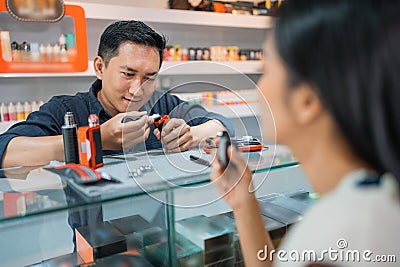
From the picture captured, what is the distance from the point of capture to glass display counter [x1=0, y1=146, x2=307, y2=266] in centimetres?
67

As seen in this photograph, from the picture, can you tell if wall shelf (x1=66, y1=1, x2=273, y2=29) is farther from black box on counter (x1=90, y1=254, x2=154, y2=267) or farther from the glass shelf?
black box on counter (x1=90, y1=254, x2=154, y2=267)

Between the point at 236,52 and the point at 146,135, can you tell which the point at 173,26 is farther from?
the point at 146,135

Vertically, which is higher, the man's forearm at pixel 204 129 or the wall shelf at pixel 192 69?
the wall shelf at pixel 192 69

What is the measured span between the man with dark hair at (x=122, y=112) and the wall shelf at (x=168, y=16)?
895 millimetres

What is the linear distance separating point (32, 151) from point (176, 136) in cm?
50

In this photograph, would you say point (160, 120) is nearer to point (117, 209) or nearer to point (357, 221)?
point (117, 209)

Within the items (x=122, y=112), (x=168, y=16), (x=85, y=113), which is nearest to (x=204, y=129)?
(x=122, y=112)

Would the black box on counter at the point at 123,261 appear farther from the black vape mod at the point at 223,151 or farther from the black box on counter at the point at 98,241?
the black vape mod at the point at 223,151

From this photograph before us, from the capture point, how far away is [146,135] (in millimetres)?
927

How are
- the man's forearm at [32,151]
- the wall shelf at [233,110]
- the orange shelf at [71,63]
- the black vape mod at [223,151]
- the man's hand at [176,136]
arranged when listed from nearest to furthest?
the black vape mod at [223,151]
the wall shelf at [233,110]
the man's hand at [176,136]
the man's forearm at [32,151]
the orange shelf at [71,63]

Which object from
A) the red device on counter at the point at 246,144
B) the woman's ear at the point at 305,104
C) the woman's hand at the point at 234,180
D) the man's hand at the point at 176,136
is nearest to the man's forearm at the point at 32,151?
the man's hand at the point at 176,136

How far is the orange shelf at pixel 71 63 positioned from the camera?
2141mm

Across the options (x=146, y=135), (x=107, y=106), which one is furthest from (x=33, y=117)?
(x=146, y=135)

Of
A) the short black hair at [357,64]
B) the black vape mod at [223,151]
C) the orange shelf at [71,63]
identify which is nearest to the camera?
the short black hair at [357,64]
